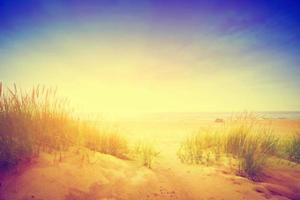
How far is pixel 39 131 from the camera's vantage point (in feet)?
15.0

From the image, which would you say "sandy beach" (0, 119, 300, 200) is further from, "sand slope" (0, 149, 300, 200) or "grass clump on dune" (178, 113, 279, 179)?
"grass clump on dune" (178, 113, 279, 179)

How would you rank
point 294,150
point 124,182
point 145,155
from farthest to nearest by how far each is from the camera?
1. point 294,150
2. point 145,155
3. point 124,182

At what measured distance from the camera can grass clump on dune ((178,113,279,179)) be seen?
17.7ft

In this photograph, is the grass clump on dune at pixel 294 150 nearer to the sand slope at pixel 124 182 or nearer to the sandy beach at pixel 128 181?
the sandy beach at pixel 128 181

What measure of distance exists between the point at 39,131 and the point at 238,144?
5207 millimetres

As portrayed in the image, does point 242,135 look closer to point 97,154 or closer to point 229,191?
point 229,191

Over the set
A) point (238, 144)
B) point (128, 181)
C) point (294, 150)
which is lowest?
point (128, 181)

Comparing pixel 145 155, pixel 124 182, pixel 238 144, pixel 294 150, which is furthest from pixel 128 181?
pixel 294 150

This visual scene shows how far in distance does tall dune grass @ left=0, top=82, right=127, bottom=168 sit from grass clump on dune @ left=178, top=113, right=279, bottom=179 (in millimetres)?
2139

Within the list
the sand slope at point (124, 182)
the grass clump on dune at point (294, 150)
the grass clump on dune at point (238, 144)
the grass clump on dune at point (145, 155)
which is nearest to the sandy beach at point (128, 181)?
the sand slope at point (124, 182)

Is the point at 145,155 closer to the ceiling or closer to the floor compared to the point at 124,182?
closer to the ceiling

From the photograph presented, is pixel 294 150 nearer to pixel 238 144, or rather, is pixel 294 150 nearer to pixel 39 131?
pixel 238 144

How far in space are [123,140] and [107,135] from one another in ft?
1.71

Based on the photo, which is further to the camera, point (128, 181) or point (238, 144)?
point (238, 144)
